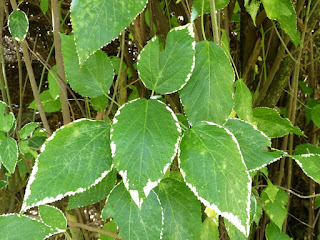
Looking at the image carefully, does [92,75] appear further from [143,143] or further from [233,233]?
[233,233]

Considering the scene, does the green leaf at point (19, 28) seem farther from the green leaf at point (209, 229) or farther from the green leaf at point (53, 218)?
the green leaf at point (209, 229)

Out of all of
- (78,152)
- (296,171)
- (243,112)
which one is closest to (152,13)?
(243,112)

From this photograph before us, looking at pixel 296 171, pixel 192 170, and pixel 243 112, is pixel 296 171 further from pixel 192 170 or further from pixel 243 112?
pixel 192 170

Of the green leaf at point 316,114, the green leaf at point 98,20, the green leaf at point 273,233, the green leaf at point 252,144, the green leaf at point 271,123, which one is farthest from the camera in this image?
the green leaf at point 316,114

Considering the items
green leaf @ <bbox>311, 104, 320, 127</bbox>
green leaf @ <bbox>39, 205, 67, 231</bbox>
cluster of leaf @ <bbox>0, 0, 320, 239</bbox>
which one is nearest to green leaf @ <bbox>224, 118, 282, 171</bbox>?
cluster of leaf @ <bbox>0, 0, 320, 239</bbox>

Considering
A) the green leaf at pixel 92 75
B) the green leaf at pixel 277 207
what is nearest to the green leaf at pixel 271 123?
the green leaf at pixel 277 207

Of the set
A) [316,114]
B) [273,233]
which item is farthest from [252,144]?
[316,114]

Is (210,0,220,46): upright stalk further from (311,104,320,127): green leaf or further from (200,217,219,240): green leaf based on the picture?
(311,104,320,127): green leaf
